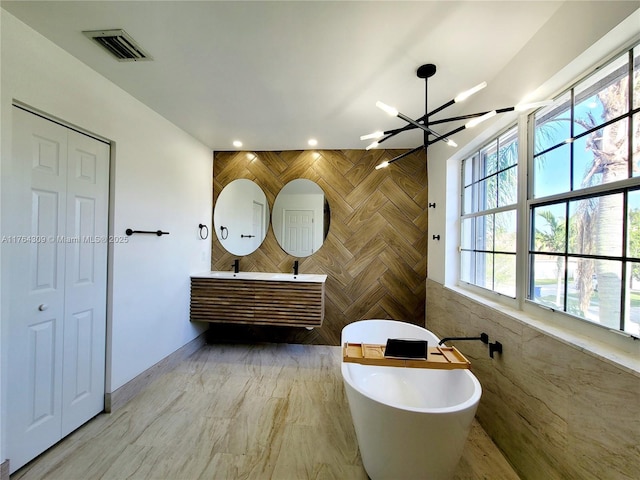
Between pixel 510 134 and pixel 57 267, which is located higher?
pixel 510 134

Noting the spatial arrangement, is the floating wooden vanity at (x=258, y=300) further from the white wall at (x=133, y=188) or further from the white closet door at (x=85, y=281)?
the white closet door at (x=85, y=281)

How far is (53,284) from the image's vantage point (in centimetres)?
170

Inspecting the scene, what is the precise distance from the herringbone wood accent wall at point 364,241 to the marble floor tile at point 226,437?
947 millimetres

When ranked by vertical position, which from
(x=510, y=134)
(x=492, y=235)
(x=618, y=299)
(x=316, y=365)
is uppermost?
(x=510, y=134)

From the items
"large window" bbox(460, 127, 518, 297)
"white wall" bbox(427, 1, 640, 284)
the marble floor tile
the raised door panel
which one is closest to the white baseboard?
the marble floor tile

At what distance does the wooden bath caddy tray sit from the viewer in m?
1.75

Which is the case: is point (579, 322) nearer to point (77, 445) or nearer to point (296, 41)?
point (296, 41)

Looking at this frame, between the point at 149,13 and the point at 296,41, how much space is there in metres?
0.83

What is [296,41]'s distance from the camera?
161 cm

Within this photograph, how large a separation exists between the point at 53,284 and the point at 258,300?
1.78 meters

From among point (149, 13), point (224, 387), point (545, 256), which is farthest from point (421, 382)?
point (149, 13)

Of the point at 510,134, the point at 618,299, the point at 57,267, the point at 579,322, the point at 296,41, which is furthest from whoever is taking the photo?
the point at 510,134

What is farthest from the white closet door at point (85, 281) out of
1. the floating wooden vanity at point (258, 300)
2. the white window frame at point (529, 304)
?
the white window frame at point (529, 304)

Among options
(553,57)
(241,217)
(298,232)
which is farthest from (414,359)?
(241,217)
